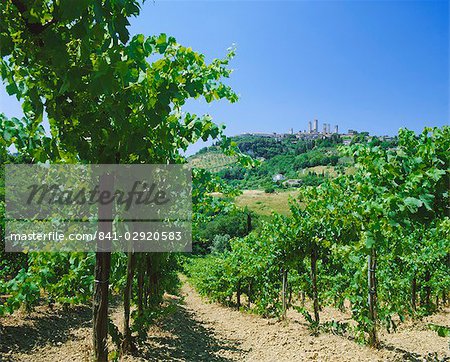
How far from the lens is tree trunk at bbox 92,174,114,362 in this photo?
3.02 metres

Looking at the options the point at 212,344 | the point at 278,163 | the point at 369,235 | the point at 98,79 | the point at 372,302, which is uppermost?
the point at 278,163

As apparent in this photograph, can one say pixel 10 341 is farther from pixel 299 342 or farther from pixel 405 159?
pixel 405 159

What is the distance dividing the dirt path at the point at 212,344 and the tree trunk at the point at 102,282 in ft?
10.6

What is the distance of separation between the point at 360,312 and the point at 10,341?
8055 millimetres

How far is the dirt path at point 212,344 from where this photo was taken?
23.2ft

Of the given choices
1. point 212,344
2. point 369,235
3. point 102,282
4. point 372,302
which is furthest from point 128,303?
point 372,302

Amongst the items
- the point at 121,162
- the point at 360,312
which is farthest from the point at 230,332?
the point at 121,162

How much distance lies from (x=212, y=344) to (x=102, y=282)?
7266 mm

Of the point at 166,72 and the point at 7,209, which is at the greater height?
the point at 166,72

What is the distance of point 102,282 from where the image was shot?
3.05 meters

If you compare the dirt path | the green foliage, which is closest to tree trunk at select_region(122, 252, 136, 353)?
the dirt path

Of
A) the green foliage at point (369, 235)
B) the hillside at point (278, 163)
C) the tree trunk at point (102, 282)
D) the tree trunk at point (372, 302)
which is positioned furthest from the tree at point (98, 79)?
the hillside at point (278, 163)

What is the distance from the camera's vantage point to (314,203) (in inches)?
396

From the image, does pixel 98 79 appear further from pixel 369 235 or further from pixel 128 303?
pixel 128 303
